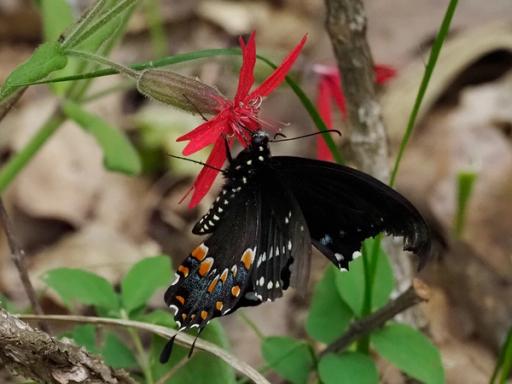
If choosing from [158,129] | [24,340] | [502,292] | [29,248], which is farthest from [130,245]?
[24,340]

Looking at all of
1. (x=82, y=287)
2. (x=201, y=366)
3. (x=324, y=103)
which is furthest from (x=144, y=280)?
(x=324, y=103)

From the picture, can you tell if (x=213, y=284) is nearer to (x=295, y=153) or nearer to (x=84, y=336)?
(x=84, y=336)

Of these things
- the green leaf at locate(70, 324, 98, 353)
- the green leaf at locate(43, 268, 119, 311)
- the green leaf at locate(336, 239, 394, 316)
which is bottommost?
the green leaf at locate(70, 324, 98, 353)

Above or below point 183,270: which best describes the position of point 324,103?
above

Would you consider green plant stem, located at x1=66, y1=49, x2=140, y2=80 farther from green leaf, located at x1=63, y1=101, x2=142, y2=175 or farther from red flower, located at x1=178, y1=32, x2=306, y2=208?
green leaf, located at x1=63, y1=101, x2=142, y2=175

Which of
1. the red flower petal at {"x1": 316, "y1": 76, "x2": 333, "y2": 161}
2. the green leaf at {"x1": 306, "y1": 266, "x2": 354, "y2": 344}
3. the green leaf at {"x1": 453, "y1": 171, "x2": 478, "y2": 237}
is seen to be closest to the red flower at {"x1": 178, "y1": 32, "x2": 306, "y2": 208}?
the green leaf at {"x1": 306, "y1": 266, "x2": 354, "y2": 344}

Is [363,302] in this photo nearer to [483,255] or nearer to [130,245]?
[483,255]

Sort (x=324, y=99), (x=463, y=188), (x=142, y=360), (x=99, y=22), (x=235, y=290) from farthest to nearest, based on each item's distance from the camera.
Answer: (x=463, y=188), (x=324, y=99), (x=142, y=360), (x=235, y=290), (x=99, y=22)
